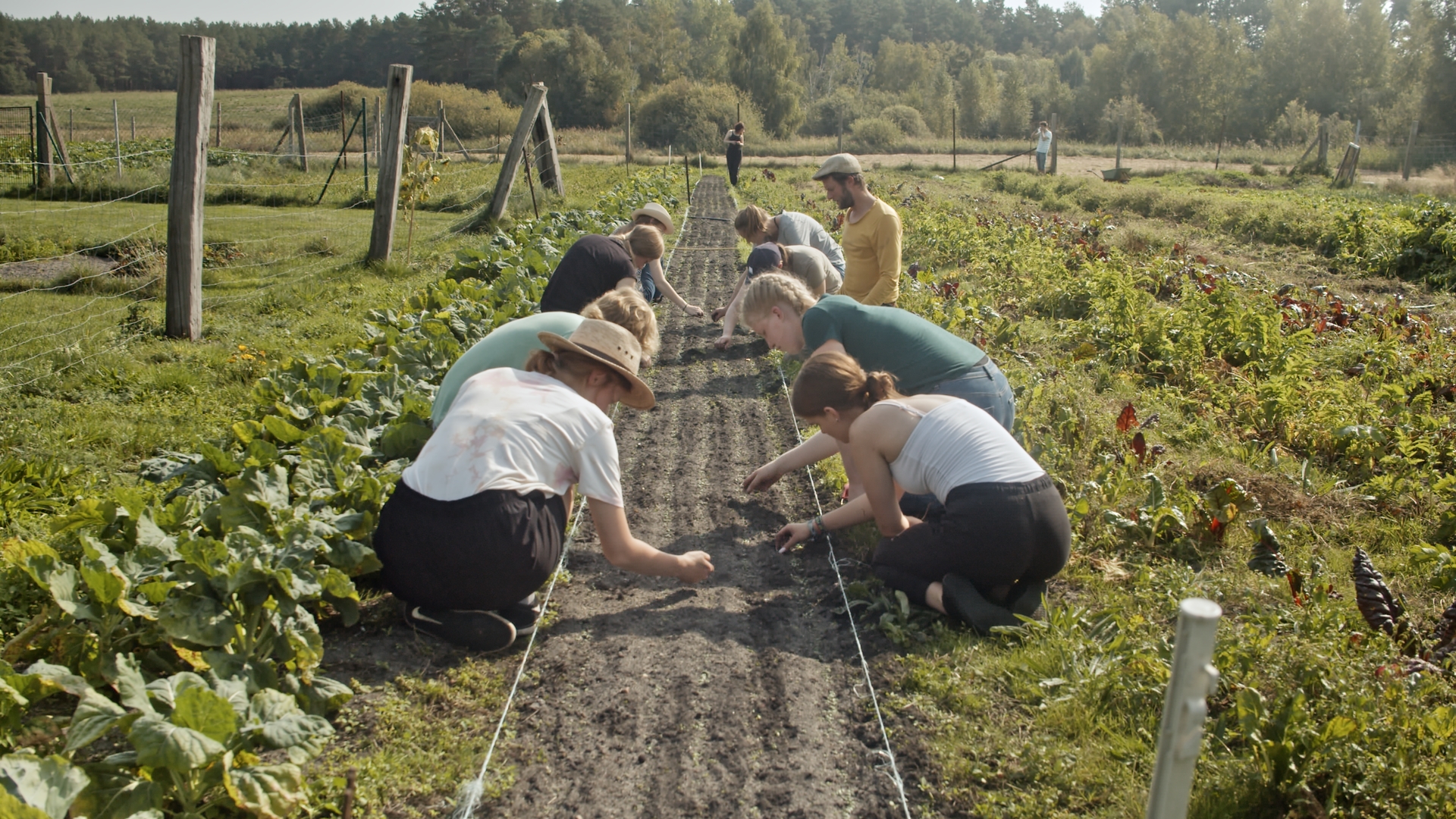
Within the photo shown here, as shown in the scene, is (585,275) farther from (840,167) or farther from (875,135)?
(875,135)

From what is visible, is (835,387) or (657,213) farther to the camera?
(657,213)

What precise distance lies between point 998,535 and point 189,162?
229 inches

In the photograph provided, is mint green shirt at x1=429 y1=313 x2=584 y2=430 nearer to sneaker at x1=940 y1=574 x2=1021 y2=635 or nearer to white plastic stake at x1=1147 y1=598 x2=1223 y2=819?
sneaker at x1=940 y1=574 x2=1021 y2=635

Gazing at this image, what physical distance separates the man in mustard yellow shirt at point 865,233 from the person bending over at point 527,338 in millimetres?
2111

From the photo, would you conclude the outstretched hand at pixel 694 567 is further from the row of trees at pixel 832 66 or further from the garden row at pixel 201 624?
the row of trees at pixel 832 66

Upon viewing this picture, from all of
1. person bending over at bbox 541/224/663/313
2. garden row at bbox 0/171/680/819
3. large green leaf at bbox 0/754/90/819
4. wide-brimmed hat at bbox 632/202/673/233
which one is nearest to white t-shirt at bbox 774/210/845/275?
wide-brimmed hat at bbox 632/202/673/233

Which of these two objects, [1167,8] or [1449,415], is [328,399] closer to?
[1449,415]

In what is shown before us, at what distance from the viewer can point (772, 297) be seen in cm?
436

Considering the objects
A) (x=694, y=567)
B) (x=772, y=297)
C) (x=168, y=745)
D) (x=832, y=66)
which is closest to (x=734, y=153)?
(x=772, y=297)

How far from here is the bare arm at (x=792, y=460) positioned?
4.29 metres

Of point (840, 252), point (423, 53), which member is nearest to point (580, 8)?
point (423, 53)

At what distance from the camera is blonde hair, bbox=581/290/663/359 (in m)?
3.81

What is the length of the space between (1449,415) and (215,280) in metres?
9.75

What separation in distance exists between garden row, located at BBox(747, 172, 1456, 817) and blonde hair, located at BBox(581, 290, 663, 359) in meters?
1.34
